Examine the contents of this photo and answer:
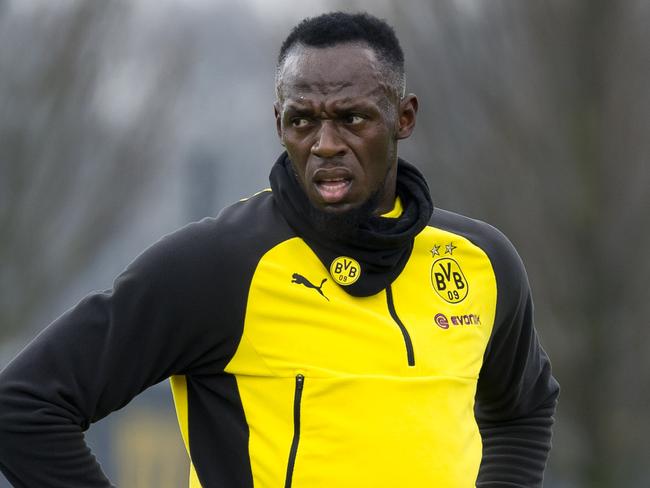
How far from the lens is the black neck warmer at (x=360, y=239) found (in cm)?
345

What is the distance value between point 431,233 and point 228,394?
717 millimetres

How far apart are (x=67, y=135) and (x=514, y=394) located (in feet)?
28.8

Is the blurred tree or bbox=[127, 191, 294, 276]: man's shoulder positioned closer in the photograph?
bbox=[127, 191, 294, 276]: man's shoulder

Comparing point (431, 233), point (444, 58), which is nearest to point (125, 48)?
point (444, 58)

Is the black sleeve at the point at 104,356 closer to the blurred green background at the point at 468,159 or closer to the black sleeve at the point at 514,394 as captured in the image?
the black sleeve at the point at 514,394

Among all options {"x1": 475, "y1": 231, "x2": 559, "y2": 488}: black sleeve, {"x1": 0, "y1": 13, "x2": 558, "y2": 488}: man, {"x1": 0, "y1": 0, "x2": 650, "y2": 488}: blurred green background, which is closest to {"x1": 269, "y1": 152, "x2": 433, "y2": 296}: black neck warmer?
{"x1": 0, "y1": 13, "x2": 558, "y2": 488}: man

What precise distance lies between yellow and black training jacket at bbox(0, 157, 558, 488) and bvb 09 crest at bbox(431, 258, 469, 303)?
0.05 meters

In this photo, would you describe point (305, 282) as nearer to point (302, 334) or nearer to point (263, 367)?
point (302, 334)

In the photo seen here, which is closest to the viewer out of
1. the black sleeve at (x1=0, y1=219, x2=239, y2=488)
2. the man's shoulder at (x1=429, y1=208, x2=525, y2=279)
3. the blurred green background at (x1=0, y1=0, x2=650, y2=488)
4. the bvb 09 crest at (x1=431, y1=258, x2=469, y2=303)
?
the black sleeve at (x1=0, y1=219, x2=239, y2=488)

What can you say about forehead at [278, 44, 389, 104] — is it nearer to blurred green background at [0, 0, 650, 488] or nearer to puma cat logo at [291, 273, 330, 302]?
puma cat logo at [291, 273, 330, 302]

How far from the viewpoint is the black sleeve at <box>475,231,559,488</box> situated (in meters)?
3.85

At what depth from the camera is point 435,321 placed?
11.5 ft

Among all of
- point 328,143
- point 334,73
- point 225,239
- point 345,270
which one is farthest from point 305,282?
point 334,73

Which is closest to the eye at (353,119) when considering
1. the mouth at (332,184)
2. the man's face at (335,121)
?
the man's face at (335,121)
